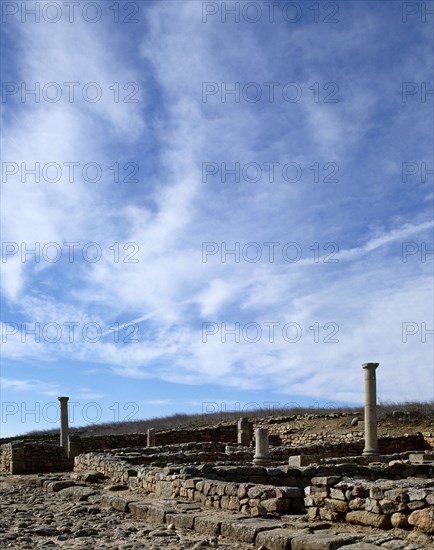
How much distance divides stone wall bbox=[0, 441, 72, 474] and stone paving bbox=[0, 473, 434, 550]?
967cm

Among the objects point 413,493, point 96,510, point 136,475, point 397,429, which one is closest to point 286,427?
point 397,429

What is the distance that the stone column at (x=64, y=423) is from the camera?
23.0m

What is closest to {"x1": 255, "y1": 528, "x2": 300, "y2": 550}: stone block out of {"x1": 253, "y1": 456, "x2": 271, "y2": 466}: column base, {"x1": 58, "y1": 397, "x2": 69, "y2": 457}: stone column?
{"x1": 253, "y1": 456, "x2": 271, "y2": 466}: column base

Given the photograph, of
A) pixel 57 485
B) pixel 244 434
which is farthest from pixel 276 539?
pixel 244 434

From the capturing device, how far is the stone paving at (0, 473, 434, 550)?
6.86 metres

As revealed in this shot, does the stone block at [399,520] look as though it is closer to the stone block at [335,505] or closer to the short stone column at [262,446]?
the stone block at [335,505]

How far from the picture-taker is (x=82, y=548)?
23.7 feet

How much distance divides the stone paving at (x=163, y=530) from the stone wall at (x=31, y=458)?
381 inches

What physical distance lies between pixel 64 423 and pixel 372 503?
684 inches

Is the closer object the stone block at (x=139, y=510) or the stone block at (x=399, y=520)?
the stone block at (x=399, y=520)

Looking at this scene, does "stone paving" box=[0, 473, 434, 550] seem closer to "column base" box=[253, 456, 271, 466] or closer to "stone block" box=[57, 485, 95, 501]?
"stone block" box=[57, 485, 95, 501]

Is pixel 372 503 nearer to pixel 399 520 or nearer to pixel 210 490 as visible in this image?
pixel 399 520

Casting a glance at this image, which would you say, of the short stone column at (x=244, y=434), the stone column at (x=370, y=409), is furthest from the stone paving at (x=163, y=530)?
the short stone column at (x=244, y=434)

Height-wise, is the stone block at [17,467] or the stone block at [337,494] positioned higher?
the stone block at [337,494]
